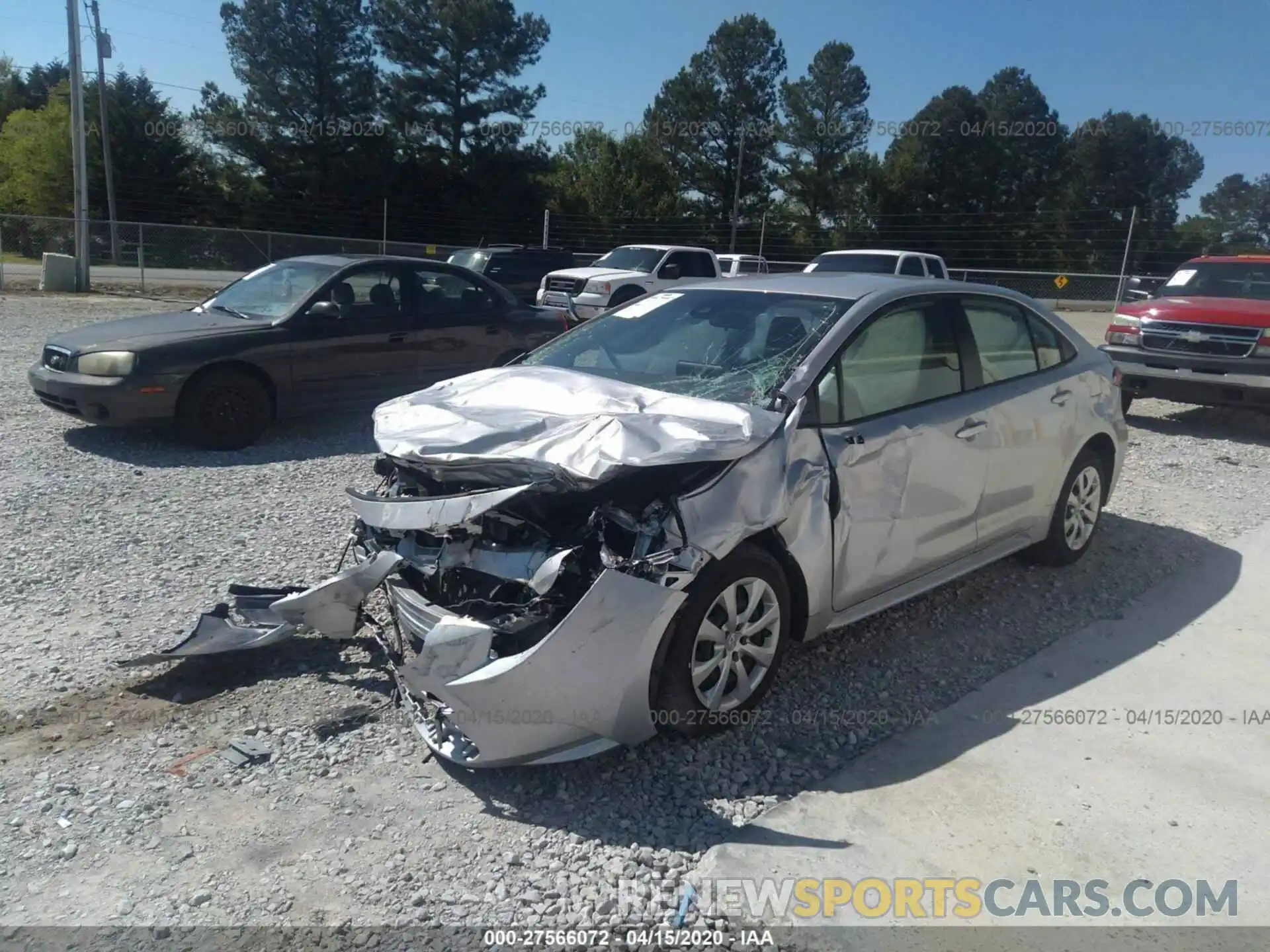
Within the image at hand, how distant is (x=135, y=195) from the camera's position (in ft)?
130

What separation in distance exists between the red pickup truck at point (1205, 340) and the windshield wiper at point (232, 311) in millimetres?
8012

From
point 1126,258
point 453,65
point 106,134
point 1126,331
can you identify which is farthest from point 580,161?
point 1126,331

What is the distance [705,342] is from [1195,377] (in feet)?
25.1

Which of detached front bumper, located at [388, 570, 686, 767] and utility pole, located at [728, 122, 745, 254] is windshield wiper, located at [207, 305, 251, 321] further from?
utility pole, located at [728, 122, 745, 254]

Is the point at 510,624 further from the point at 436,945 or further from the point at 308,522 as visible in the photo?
the point at 308,522

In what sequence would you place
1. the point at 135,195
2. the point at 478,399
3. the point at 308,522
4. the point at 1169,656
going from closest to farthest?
the point at 478,399 → the point at 1169,656 → the point at 308,522 → the point at 135,195

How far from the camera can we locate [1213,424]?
37.7ft

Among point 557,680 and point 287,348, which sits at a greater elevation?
point 287,348

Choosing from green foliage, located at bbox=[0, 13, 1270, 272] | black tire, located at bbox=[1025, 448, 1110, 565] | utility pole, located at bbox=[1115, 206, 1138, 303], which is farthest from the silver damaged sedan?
green foliage, located at bbox=[0, 13, 1270, 272]

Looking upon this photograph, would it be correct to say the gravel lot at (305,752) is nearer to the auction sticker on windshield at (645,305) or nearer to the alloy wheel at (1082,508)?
the alloy wheel at (1082,508)

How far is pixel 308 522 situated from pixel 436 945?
392cm

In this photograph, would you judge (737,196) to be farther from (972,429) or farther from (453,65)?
(972,429)

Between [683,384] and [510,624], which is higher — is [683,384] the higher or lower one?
the higher one

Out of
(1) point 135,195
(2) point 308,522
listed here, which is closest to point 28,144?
(1) point 135,195
